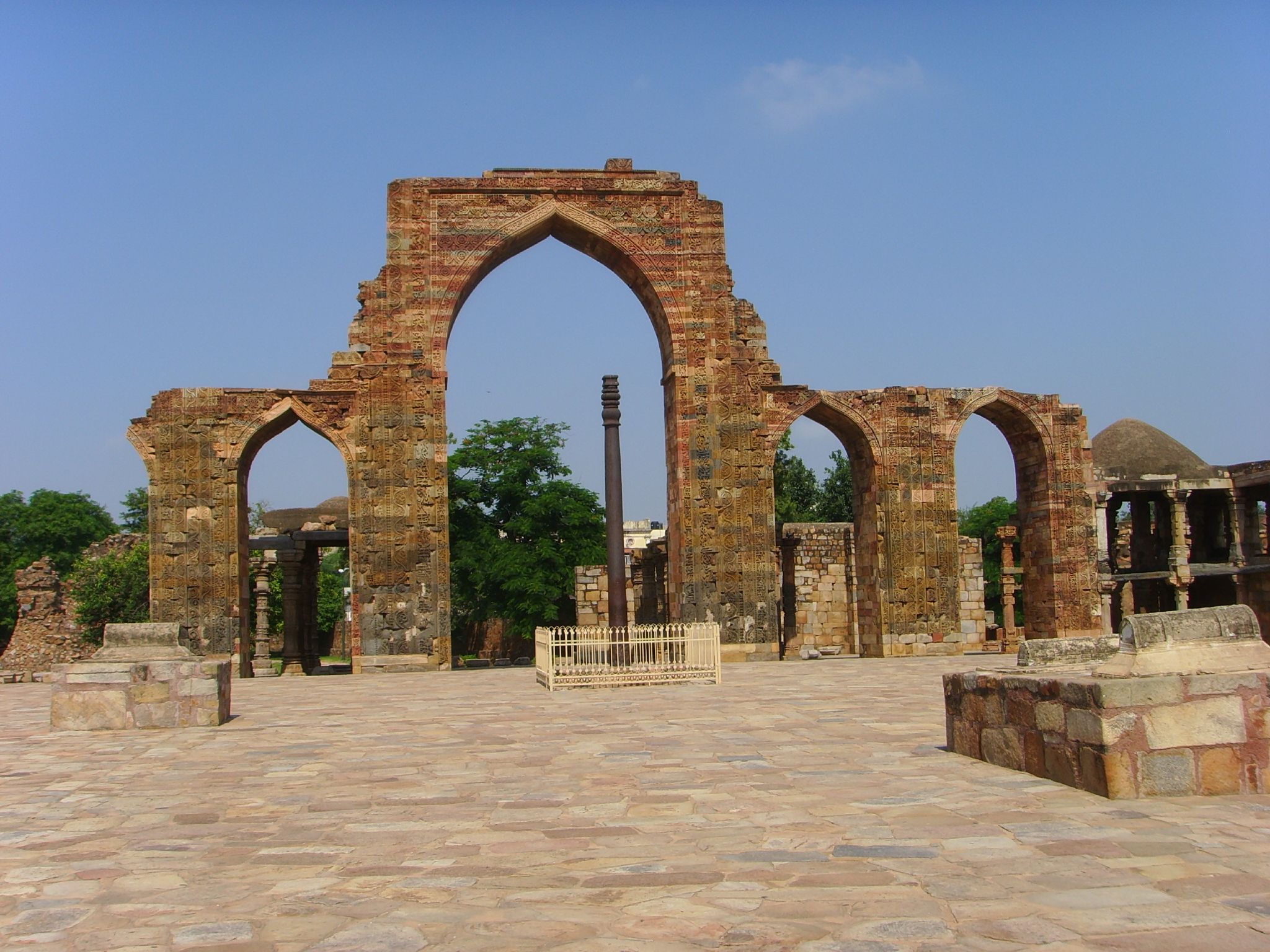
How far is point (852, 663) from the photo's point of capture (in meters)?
18.9

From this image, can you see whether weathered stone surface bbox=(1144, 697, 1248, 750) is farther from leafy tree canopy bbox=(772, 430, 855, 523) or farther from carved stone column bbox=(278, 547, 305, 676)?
leafy tree canopy bbox=(772, 430, 855, 523)

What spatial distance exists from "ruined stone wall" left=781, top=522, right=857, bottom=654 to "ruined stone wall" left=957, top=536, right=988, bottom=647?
233 centimetres

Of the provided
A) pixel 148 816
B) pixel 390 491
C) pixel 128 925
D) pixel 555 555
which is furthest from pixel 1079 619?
pixel 128 925

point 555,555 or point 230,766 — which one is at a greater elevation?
point 555,555

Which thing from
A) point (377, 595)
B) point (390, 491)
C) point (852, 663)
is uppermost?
point (390, 491)

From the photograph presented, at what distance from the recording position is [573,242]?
21109 mm

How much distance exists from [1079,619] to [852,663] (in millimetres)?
4970

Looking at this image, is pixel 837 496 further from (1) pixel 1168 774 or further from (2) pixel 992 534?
(1) pixel 1168 774

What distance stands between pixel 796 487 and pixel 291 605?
72.9ft

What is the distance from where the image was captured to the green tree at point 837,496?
40.9 metres

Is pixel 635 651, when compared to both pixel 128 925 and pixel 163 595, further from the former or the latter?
pixel 128 925

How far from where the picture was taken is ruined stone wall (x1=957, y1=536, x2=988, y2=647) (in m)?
25.0

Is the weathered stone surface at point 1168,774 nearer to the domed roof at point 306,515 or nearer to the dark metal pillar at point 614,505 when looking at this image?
the dark metal pillar at point 614,505

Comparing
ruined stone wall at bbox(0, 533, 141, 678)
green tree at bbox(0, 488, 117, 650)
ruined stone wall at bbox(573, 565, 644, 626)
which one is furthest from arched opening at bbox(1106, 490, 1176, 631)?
green tree at bbox(0, 488, 117, 650)
